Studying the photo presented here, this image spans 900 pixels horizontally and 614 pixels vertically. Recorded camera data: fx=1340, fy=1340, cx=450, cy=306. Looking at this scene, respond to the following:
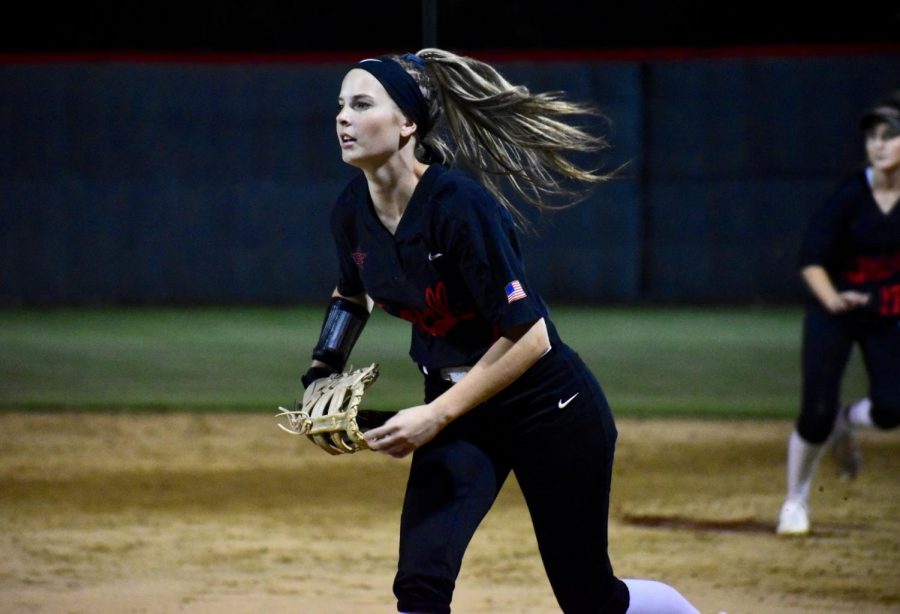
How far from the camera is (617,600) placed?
10.2ft

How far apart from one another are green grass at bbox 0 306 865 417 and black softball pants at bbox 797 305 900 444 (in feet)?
9.26

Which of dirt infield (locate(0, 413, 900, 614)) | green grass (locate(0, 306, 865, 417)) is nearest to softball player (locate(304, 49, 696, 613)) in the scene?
dirt infield (locate(0, 413, 900, 614))

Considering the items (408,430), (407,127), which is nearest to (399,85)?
(407,127)

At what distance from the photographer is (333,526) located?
18.2ft

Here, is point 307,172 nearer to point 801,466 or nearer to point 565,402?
point 801,466

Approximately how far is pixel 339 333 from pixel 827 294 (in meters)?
2.56

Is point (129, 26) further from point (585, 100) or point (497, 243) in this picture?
point (497, 243)

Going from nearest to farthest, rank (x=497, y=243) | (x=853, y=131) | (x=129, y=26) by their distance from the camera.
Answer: (x=497, y=243) → (x=853, y=131) → (x=129, y=26)

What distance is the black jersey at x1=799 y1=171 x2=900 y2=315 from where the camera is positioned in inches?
207

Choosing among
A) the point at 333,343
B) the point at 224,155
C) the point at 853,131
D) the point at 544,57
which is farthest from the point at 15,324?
the point at 333,343

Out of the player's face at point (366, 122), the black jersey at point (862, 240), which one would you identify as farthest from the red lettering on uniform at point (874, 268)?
the player's face at point (366, 122)

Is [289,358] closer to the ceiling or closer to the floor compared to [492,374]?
closer to the floor

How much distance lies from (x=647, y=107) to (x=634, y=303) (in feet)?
6.42

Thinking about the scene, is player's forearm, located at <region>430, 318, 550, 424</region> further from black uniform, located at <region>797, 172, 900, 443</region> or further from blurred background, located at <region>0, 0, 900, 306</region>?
blurred background, located at <region>0, 0, 900, 306</region>
